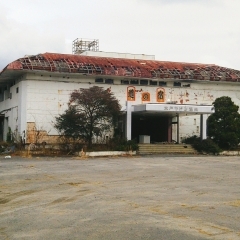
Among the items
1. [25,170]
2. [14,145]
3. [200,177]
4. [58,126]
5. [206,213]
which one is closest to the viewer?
[206,213]

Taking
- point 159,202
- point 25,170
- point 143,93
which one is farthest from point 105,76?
point 159,202

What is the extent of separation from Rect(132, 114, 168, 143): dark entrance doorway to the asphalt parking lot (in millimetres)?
21966

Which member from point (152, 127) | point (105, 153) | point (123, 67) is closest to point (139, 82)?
point (123, 67)

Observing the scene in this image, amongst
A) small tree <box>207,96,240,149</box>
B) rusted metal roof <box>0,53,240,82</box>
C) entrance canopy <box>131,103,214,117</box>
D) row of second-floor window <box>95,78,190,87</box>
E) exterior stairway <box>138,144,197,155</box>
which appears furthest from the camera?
row of second-floor window <box>95,78,190,87</box>

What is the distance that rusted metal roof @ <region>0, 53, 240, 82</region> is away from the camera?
35763mm

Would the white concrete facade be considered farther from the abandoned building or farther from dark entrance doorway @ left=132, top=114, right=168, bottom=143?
dark entrance doorway @ left=132, top=114, right=168, bottom=143

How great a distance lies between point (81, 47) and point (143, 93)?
10.5 meters

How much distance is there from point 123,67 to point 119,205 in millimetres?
28386

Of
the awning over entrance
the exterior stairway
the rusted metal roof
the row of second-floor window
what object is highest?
the rusted metal roof

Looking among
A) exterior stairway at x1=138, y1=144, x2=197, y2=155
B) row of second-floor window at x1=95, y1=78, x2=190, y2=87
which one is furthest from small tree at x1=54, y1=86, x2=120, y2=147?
row of second-floor window at x1=95, y1=78, x2=190, y2=87

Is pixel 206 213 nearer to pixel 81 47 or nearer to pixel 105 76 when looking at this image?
pixel 105 76

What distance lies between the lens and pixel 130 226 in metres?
8.45

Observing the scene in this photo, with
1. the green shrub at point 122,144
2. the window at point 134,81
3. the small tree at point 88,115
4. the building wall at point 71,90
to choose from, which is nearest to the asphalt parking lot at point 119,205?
the small tree at point 88,115

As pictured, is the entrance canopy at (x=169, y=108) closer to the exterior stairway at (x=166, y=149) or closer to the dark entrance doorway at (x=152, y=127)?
the exterior stairway at (x=166, y=149)
